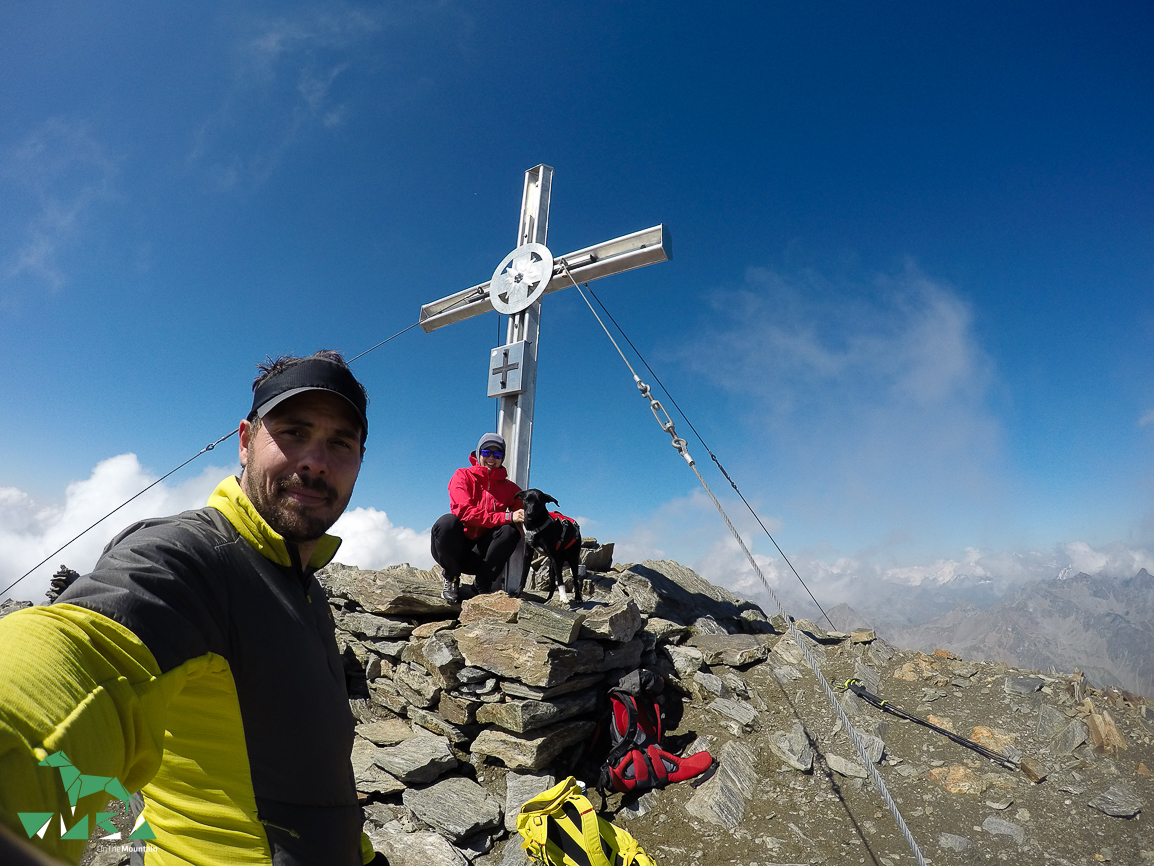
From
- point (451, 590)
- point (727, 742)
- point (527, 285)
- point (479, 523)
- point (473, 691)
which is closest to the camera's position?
point (473, 691)

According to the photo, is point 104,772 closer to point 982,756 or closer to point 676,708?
point 676,708

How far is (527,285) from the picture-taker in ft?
24.2

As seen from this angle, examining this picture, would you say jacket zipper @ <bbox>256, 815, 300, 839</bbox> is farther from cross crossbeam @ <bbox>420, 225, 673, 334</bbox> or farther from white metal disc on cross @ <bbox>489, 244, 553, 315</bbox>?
cross crossbeam @ <bbox>420, 225, 673, 334</bbox>

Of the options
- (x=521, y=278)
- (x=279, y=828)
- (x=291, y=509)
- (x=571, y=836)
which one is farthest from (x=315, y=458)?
(x=521, y=278)

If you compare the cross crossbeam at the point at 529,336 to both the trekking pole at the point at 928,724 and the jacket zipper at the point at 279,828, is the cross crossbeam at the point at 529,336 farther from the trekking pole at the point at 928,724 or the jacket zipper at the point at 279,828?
the jacket zipper at the point at 279,828

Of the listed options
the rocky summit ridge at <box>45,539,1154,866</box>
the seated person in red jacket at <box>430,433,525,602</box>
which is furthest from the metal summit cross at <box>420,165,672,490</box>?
the rocky summit ridge at <box>45,539,1154,866</box>

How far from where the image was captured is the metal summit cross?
6.91 meters

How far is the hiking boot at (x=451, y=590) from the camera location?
6266 mm

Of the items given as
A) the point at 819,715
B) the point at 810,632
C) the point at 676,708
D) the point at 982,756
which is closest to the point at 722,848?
the point at 676,708

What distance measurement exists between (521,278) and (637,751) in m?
5.78

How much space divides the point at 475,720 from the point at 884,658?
5.37 m

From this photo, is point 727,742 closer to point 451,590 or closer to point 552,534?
point 552,534

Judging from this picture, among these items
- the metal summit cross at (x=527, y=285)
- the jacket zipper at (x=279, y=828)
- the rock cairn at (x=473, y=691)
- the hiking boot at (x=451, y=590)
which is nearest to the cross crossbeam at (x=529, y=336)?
the metal summit cross at (x=527, y=285)

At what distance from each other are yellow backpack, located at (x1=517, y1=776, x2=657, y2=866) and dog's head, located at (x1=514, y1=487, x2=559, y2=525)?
271cm
